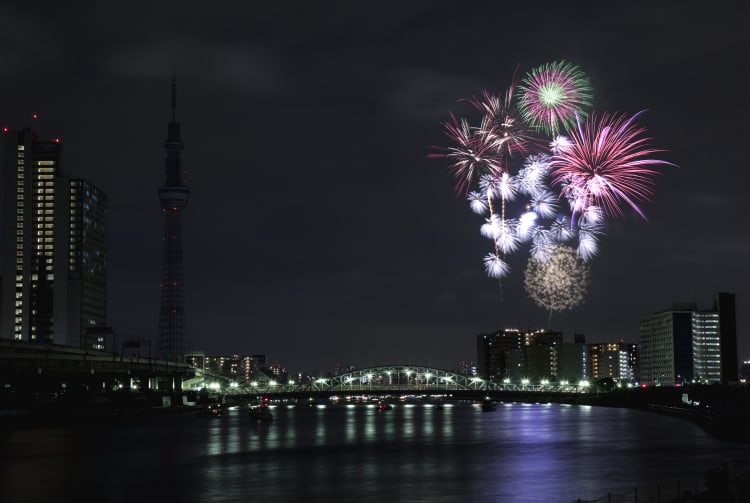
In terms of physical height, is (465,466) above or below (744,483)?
below

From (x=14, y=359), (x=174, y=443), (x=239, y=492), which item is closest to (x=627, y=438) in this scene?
(x=174, y=443)

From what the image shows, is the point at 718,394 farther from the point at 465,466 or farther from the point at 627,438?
the point at 465,466

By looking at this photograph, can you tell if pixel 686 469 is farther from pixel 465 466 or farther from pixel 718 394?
pixel 718 394

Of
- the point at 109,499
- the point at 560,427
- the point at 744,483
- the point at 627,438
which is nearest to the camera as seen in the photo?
the point at 744,483

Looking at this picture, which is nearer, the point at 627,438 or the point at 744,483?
the point at 744,483

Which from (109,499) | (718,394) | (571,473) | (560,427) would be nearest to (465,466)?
(571,473)

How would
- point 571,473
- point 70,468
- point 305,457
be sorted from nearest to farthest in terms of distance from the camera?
point 571,473
point 70,468
point 305,457
